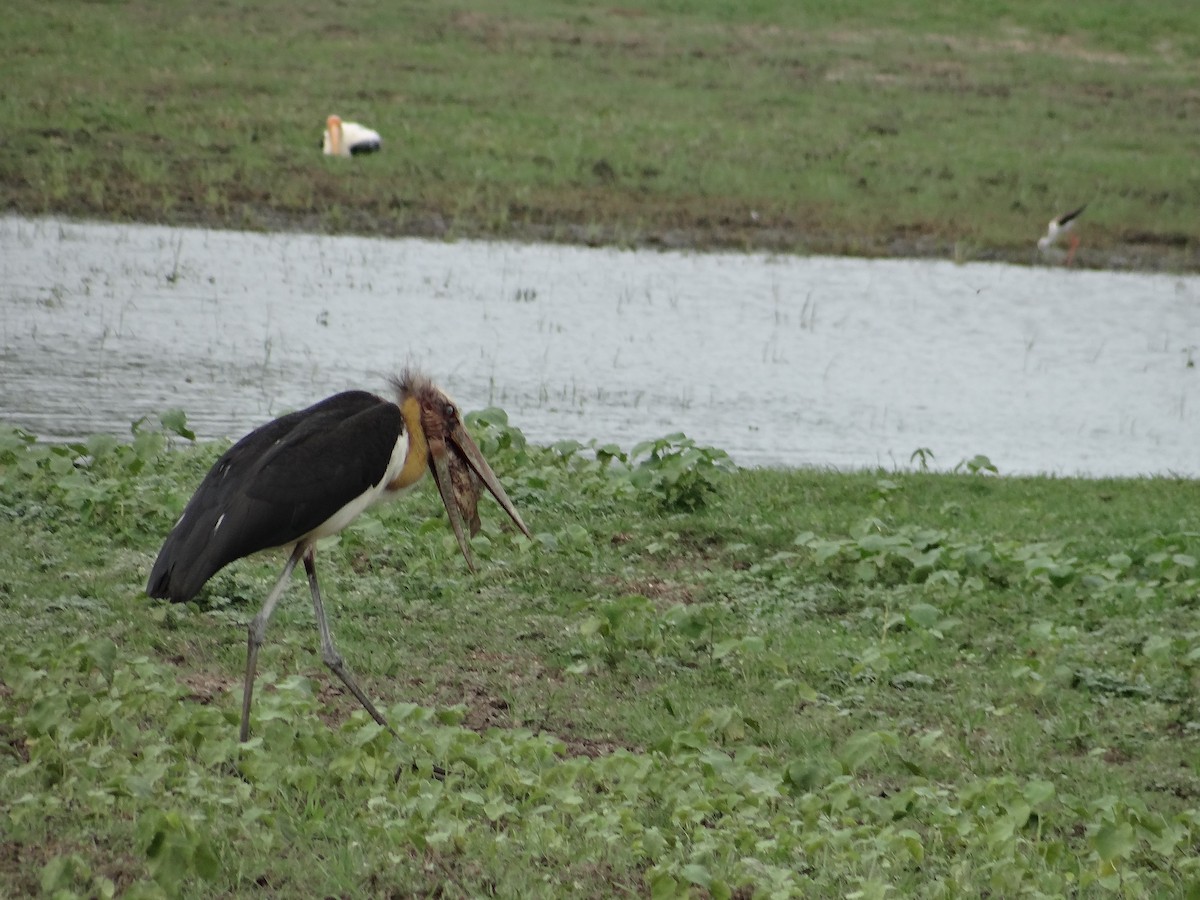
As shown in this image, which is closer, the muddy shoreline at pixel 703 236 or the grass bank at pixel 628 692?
the grass bank at pixel 628 692

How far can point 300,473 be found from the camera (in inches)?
223

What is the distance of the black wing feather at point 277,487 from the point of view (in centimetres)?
546

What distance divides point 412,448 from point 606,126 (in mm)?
18560

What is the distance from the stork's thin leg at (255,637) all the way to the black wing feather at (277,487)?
169 millimetres

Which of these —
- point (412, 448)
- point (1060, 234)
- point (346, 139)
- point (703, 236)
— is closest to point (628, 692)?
point (412, 448)

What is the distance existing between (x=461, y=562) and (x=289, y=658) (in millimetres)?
1430

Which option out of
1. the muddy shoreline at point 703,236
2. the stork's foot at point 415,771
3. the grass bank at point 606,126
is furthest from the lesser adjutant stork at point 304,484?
the grass bank at point 606,126

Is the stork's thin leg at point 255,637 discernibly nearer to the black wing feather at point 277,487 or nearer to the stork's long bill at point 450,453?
the black wing feather at point 277,487

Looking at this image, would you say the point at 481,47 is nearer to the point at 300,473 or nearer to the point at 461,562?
the point at 461,562

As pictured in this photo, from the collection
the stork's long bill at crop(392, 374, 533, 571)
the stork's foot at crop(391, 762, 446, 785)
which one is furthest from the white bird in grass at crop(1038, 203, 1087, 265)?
the stork's foot at crop(391, 762, 446, 785)

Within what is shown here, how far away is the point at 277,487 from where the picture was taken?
5.60 meters

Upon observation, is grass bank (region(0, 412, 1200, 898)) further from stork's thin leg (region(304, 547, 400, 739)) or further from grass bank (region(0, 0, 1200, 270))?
grass bank (region(0, 0, 1200, 270))

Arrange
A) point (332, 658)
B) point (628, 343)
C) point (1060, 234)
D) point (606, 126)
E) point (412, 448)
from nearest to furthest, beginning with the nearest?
point (332, 658) < point (412, 448) < point (628, 343) < point (1060, 234) < point (606, 126)

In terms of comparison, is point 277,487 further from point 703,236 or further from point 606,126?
point 606,126
